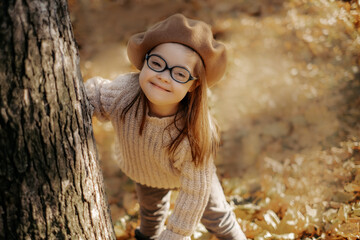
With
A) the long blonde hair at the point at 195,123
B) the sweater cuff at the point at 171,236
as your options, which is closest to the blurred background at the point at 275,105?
the sweater cuff at the point at 171,236

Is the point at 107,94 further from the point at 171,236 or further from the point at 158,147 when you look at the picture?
the point at 171,236

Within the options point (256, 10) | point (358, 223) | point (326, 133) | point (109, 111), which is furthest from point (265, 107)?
point (109, 111)

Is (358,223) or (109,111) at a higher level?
(109,111)

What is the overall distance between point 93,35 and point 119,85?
3.00 metres

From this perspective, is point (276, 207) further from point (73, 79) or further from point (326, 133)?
point (73, 79)

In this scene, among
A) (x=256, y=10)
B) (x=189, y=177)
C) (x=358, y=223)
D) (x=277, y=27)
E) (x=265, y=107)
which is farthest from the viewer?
(x=256, y=10)

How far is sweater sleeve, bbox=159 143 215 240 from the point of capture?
1521mm

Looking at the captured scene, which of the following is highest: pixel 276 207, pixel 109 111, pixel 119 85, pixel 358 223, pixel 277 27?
pixel 119 85

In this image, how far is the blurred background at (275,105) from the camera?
2293 millimetres

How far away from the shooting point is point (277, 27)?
412 centimetres

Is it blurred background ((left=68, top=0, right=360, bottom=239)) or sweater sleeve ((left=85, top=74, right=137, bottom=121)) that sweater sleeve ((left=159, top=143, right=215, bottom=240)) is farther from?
blurred background ((left=68, top=0, right=360, bottom=239))

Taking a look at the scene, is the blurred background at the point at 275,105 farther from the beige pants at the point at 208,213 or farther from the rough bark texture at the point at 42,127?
the rough bark texture at the point at 42,127

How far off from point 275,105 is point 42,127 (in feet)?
8.76

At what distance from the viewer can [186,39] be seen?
4.50 feet
